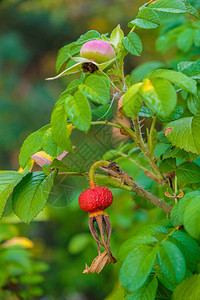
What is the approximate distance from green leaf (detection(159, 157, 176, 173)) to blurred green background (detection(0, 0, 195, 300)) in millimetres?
127

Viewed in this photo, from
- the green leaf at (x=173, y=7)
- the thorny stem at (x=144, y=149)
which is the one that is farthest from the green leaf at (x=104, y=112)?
the green leaf at (x=173, y=7)

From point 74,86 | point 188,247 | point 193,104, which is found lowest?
point 188,247

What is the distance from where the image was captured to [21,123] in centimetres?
455

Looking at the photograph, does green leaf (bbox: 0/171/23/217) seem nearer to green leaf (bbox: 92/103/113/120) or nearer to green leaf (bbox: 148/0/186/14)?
green leaf (bbox: 92/103/113/120)

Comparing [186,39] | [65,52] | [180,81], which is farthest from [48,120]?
[180,81]

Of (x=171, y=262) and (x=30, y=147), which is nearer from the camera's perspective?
(x=171, y=262)

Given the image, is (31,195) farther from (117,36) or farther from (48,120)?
(48,120)

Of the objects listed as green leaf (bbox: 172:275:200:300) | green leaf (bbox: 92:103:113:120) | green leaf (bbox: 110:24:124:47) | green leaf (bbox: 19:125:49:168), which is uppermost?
green leaf (bbox: 110:24:124:47)

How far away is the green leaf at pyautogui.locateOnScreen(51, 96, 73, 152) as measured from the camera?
0.42 m

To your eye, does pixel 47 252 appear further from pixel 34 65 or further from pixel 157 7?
pixel 34 65

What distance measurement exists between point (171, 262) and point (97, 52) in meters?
0.29

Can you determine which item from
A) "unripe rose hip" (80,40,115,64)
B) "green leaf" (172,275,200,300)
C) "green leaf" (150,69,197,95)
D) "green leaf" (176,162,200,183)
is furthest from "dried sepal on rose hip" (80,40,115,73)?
"green leaf" (172,275,200,300)

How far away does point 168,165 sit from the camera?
1.88 ft

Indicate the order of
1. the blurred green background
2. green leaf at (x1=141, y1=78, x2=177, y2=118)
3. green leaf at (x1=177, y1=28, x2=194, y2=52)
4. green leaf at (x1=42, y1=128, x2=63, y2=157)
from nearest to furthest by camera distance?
1. green leaf at (x1=141, y1=78, x2=177, y2=118)
2. green leaf at (x1=42, y1=128, x2=63, y2=157)
3. green leaf at (x1=177, y1=28, x2=194, y2=52)
4. the blurred green background
